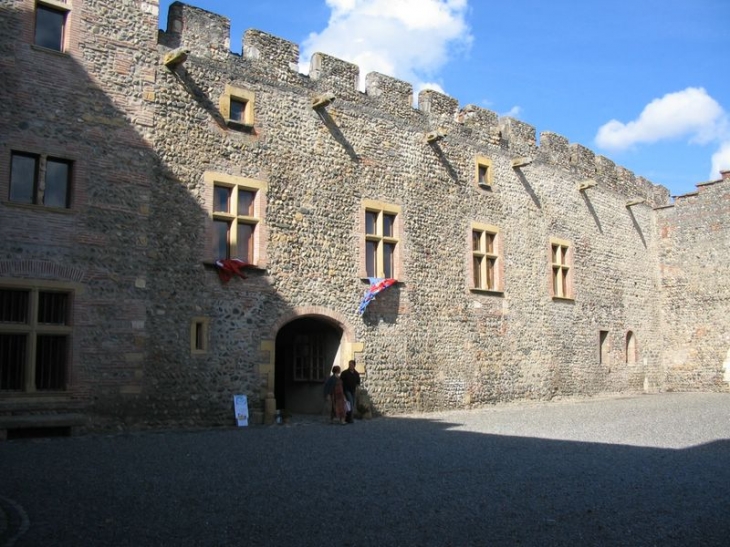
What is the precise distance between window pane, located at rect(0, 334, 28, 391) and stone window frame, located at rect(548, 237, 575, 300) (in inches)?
563

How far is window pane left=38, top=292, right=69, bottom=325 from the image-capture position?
11.6 m

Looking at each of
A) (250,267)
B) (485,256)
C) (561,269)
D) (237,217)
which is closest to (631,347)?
(561,269)

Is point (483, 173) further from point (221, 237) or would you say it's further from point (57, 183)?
Answer: point (57, 183)

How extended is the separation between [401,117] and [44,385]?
396 inches

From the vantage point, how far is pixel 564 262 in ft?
71.9

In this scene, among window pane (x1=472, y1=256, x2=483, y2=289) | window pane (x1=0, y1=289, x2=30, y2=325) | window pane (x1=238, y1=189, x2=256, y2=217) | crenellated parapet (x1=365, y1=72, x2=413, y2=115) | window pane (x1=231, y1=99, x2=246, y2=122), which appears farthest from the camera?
window pane (x1=472, y1=256, x2=483, y2=289)

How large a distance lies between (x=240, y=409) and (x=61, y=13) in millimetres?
7546

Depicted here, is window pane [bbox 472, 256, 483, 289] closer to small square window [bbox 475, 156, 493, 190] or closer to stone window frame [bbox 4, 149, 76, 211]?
small square window [bbox 475, 156, 493, 190]

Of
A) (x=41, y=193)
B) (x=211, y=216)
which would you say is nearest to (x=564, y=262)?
(x=211, y=216)

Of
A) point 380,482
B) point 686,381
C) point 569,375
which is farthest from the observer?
point 686,381

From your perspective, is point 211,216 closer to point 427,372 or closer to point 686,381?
point 427,372

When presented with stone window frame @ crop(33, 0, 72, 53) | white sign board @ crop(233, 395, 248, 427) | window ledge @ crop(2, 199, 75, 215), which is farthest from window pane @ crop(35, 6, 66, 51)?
white sign board @ crop(233, 395, 248, 427)

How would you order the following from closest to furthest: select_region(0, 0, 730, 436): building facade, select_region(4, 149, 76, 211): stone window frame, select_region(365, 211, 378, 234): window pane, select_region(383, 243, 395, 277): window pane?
select_region(4, 149, 76, 211): stone window frame, select_region(0, 0, 730, 436): building facade, select_region(365, 211, 378, 234): window pane, select_region(383, 243, 395, 277): window pane

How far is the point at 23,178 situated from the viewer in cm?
1159
